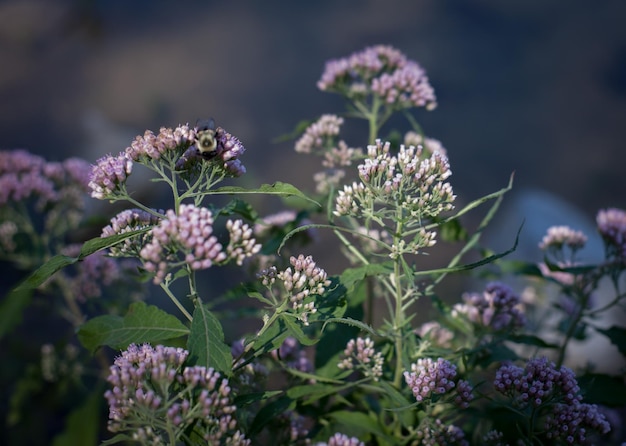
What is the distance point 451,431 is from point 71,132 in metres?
7.67

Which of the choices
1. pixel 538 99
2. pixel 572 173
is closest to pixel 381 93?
pixel 572 173

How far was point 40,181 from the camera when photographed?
335cm

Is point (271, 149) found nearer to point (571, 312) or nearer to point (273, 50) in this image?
point (273, 50)

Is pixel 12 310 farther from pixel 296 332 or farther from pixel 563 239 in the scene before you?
pixel 563 239

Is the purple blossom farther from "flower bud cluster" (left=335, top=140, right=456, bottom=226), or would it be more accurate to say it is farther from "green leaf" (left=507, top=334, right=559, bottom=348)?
"green leaf" (left=507, top=334, right=559, bottom=348)

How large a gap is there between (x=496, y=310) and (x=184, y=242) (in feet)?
4.78

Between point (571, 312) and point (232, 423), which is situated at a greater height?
point (571, 312)

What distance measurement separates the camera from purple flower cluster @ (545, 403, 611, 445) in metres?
1.83

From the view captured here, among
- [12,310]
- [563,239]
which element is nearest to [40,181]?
[12,310]

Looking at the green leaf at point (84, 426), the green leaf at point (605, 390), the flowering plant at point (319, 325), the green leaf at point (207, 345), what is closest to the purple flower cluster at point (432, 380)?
the flowering plant at point (319, 325)

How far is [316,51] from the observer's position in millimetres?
10406

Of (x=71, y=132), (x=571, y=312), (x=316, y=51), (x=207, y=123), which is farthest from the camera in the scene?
(x=316, y=51)

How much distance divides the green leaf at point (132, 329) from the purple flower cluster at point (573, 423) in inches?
44.3

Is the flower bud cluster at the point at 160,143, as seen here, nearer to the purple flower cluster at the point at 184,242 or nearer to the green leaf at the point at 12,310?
the purple flower cluster at the point at 184,242
